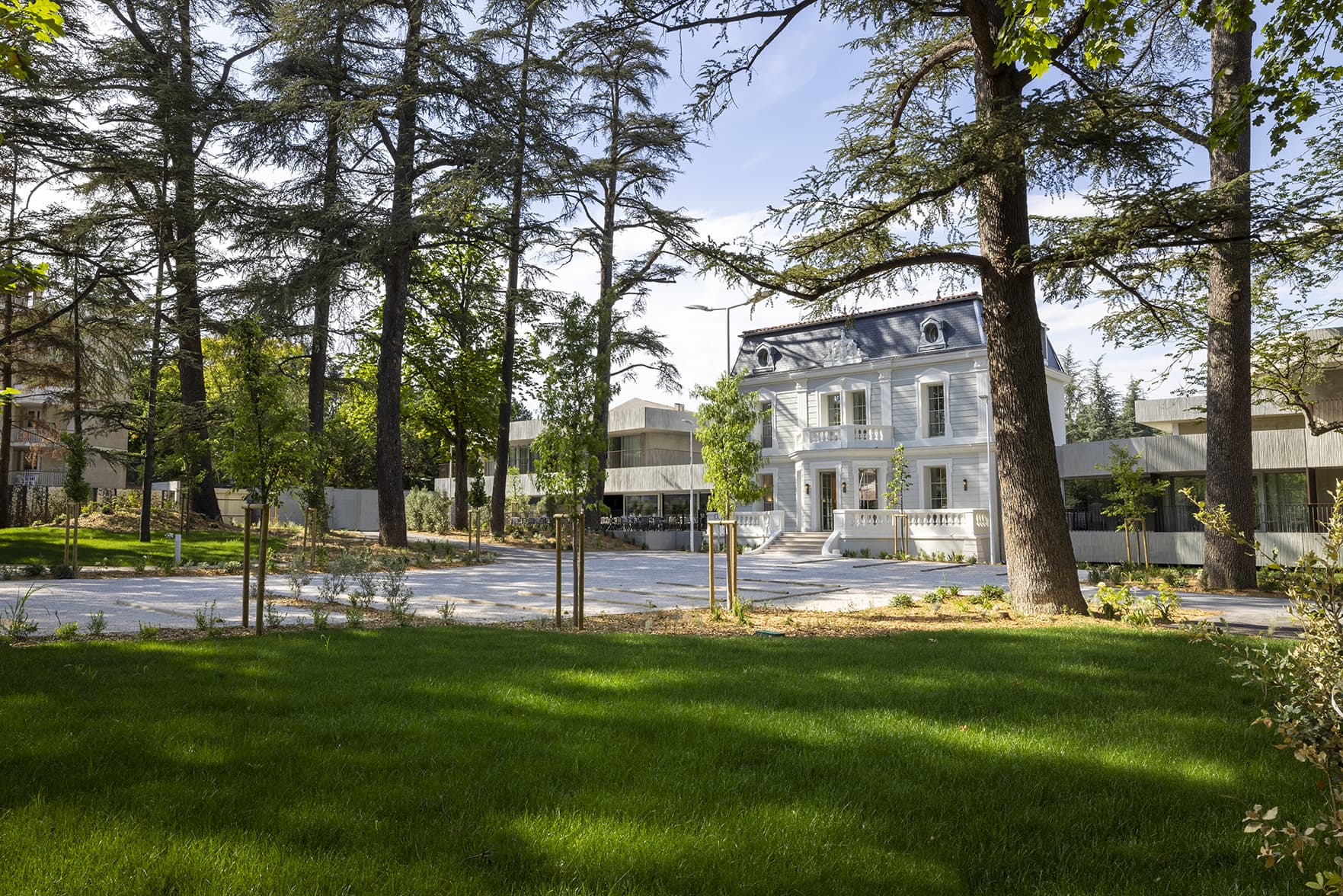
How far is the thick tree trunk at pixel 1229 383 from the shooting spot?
1359 cm

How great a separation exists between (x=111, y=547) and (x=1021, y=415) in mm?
19422

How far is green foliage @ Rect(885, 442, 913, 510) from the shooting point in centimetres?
2927

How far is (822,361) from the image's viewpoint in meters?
34.6

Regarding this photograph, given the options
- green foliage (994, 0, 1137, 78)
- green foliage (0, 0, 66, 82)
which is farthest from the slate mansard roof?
green foliage (0, 0, 66, 82)

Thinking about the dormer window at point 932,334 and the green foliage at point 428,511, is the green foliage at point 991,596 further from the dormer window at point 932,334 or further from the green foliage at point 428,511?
the green foliage at point 428,511

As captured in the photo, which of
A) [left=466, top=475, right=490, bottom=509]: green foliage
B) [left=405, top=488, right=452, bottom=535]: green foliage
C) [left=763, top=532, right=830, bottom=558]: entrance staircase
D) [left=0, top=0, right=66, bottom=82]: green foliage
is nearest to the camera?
[left=0, top=0, right=66, bottom=82]: green foliage

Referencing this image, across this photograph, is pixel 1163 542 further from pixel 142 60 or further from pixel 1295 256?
pixel 142 60

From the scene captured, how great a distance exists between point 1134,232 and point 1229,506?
23.8ft

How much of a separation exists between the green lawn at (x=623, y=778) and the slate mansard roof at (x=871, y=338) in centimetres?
2583

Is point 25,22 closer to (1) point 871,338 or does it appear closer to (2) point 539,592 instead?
(2) point 539,592

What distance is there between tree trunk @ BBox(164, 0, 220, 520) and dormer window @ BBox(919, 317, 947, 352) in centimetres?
2436

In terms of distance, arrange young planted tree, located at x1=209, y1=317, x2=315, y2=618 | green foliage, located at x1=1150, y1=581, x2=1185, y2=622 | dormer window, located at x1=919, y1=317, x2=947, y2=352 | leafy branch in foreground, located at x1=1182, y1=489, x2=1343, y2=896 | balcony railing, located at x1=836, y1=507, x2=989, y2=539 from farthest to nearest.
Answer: dormer window, located at x1=919, y1=317, x2=947, y2=352 < balcony railing, located at x1=836, y1=507, x2=989, y2=539 < young planted tree, located at x1=209, y1=317, x2=315, y2=618 < green foliage, located at x1=1150, y1=581, x2=1185, y2=622 < leafy branch in foreground, located at x1=1182, y1=489, x2=1343, y2=896

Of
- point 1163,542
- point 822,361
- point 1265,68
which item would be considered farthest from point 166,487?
point 1265,68

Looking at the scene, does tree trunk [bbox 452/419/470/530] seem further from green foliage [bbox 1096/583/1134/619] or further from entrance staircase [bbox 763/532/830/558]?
green foliage [bbox 1096/583/1134/619]
